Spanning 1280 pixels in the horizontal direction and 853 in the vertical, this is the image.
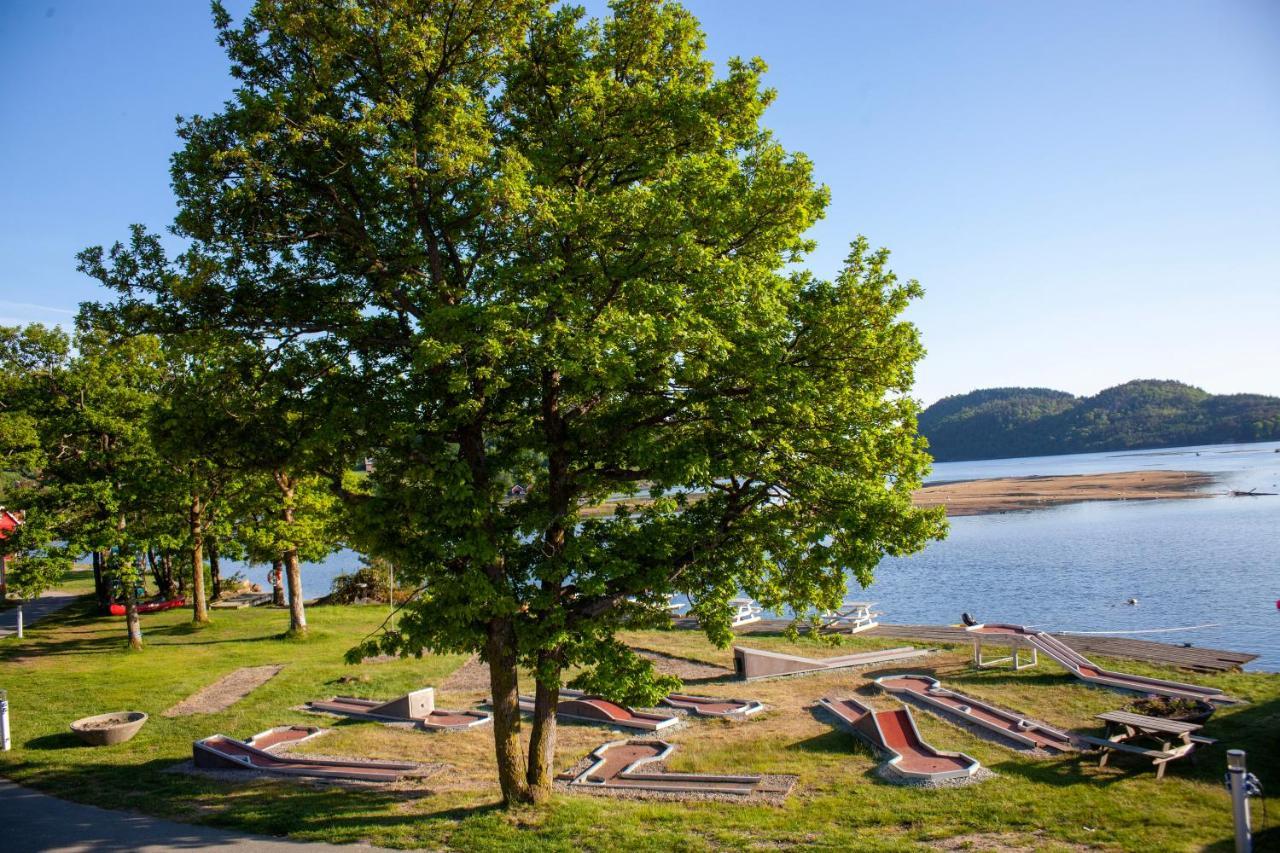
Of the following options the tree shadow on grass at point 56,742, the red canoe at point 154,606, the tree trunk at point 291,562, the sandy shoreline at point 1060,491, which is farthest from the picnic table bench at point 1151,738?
the sandy shoreline at point 1060,491

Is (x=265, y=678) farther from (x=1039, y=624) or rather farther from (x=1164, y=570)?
(x=1164, y=570)

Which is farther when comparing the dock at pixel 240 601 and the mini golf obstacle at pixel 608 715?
the dock at pixel 240 601

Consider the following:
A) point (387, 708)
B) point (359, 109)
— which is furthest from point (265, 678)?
point (359, 109)

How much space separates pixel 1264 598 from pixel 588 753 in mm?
32851

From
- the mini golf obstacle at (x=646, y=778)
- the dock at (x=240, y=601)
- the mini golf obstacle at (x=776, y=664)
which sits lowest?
the mini golf obstacle at (x=776, y=664)

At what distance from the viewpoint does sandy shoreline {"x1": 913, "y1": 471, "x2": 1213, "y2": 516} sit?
265 ft

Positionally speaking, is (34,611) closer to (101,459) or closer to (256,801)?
Result: (101,459)

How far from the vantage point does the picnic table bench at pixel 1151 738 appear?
13.8m

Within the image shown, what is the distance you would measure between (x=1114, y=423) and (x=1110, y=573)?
15250cm

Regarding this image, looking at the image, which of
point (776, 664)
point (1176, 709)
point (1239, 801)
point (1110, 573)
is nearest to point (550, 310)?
point (1239, 801)

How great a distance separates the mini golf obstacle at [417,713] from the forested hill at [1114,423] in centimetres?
17443

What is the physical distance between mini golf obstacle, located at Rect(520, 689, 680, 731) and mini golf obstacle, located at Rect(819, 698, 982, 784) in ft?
13.2

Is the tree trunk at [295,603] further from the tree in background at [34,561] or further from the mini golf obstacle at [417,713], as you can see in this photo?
the mini golf obstacle at [417,713]

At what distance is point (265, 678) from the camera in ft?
77.4
